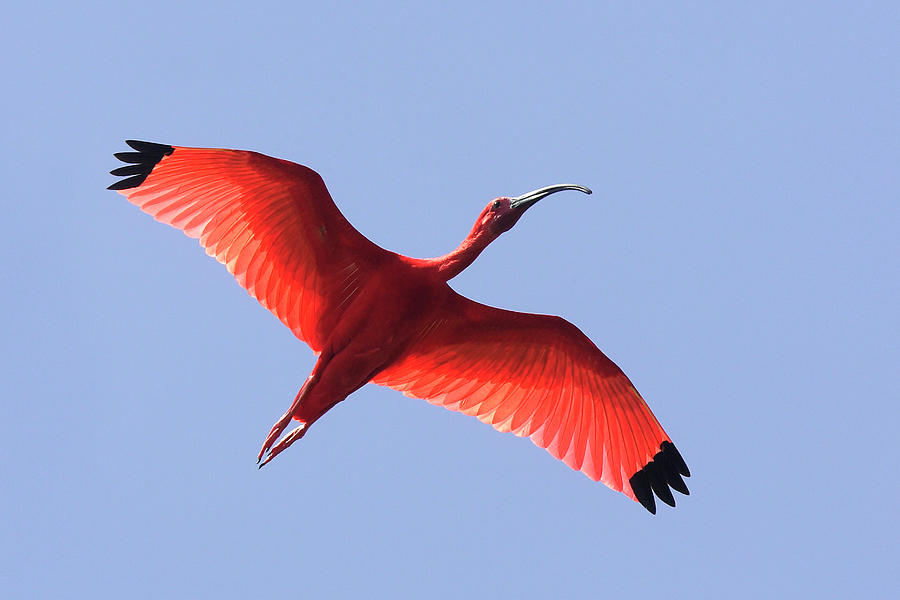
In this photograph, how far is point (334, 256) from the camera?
13.5 meters

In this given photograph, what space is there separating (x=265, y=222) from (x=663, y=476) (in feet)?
17.5

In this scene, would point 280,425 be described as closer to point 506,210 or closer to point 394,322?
point 394,322

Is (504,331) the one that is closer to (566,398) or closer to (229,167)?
(566,398)

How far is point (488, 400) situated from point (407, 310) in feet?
6.11

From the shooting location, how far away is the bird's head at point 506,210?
13266 millimetres

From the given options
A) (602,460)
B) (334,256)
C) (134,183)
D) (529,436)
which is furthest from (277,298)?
(602,460)

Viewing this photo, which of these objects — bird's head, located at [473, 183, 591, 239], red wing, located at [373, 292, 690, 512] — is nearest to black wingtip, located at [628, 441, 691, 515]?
red wing, located at [373, 292, 690, 512]

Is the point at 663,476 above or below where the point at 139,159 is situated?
below

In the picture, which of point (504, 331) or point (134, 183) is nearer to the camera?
point (134, 183)

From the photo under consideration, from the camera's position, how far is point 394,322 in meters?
13.2

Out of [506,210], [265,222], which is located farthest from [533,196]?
[265,222]

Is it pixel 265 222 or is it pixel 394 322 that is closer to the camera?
pixel 394 322

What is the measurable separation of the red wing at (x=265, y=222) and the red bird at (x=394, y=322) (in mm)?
13

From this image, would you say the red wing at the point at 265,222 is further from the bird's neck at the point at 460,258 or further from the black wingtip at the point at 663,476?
the black wingtip at the point at 663,476
